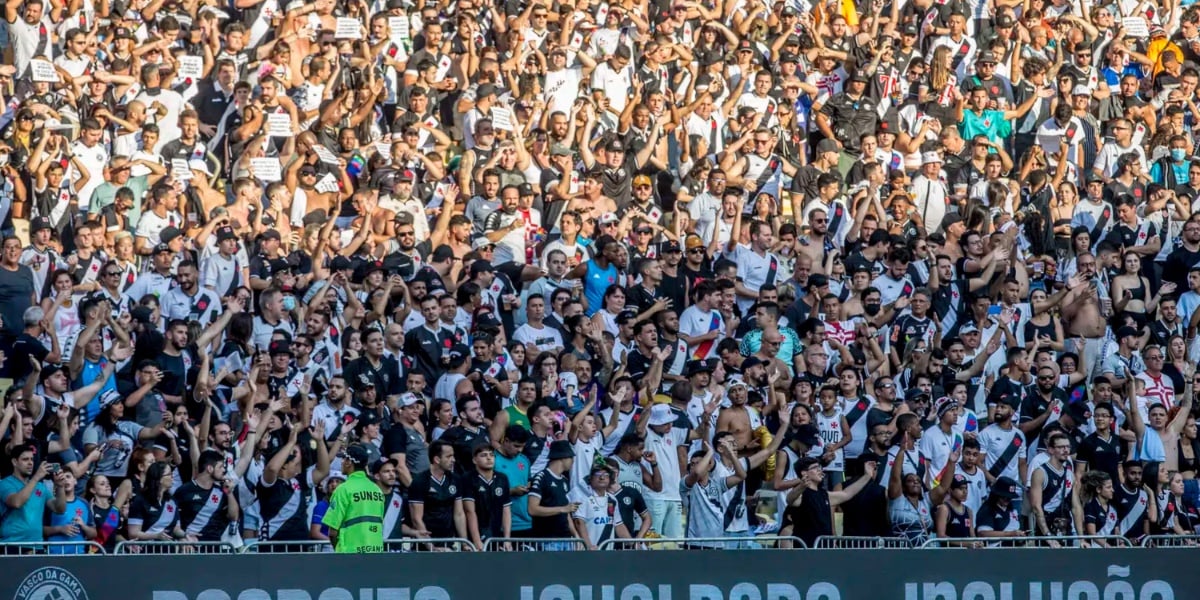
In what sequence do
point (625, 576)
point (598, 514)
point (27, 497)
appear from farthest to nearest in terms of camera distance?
point (598, 514) < point (27, 497) < point (625, 576)

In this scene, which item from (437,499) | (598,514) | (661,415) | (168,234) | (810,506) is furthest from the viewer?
(168,234)

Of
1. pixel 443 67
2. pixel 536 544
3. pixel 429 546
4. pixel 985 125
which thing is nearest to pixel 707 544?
pixel 536 544

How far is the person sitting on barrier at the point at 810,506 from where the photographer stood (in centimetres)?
1620

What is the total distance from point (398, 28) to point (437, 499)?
304 inches

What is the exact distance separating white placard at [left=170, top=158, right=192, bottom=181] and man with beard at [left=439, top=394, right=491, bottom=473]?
14.4ft

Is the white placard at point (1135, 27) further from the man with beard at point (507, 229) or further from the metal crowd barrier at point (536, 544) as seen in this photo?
the metal crowd barrier at point (536, 544)

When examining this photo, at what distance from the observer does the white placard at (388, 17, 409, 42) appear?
21.9 m

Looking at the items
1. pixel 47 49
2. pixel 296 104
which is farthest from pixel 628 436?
pixel 47 49

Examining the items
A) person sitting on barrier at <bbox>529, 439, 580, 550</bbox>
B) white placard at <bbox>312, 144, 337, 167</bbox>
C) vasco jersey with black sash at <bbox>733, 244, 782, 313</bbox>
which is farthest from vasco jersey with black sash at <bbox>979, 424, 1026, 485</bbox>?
white placard at <bbox>312, 144, 337, 167</bbox>

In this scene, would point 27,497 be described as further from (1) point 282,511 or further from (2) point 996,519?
(2) point 996,519

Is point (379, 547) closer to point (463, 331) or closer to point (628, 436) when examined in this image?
point (628, 436)

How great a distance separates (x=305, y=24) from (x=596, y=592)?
9952mm

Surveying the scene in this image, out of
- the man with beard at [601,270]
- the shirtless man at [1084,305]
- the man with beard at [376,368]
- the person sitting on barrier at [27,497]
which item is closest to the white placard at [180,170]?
the man with beard at [376,368]

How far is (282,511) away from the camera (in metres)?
15.9
